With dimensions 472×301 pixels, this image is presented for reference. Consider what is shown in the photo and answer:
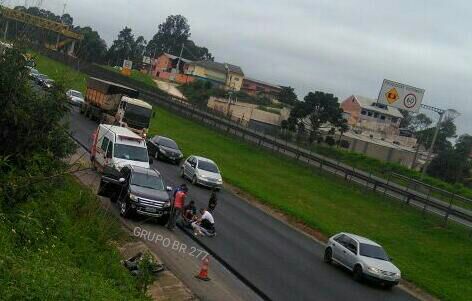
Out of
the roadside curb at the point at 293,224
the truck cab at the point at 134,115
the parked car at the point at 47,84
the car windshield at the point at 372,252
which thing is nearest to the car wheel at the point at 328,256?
the car windshield at the point at 372,252

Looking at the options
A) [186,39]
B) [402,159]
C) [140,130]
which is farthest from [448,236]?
[186,39]

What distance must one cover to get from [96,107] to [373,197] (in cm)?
2311

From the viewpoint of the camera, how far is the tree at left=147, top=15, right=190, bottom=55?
6639 inches

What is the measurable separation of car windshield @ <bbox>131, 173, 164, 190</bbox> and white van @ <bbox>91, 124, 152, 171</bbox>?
334 cm

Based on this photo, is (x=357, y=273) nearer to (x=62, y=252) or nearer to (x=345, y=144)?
(x=62, y=252)

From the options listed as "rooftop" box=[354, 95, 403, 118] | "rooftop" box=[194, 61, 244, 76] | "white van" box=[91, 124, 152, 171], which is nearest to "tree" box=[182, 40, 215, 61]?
"rooftop" box=[194, 61, 244, 76]

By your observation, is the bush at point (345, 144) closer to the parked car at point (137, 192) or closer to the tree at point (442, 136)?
the tree at point (442, 136)

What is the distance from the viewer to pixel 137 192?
2055 cm

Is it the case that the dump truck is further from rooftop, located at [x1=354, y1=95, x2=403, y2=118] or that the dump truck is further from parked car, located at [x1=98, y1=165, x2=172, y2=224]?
rooftop, located at [x1=354, y1=95, x2=403, y2=118]

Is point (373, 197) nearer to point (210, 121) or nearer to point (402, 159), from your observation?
point (210, 121)

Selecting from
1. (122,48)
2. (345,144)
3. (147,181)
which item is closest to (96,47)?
(122,48)

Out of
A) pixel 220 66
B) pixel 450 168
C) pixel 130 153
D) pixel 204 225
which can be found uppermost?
pixel 220 66

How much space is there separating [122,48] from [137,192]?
124 meters

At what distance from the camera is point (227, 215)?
1027 inches
